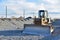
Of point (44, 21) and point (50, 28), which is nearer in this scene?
point (50, 28)

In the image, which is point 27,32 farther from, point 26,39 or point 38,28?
point 26,39

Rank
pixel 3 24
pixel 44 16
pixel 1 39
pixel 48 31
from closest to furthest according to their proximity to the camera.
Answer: pixel 1 39, pixel 48 31, pixel 44 16, pixel 3 24

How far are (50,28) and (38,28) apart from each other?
3.50 feet

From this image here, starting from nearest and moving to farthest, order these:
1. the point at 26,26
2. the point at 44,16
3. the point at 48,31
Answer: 1. the point at 48,31
2. the point at 26,26
3. the point at 44,16

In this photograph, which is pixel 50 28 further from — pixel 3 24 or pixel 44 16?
pixel 3 24

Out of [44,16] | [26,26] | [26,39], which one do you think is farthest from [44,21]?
[26,39]

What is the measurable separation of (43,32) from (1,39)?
231 inches

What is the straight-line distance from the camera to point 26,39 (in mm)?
14312

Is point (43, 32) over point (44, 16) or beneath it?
beneath

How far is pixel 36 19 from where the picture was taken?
2211 centimetres

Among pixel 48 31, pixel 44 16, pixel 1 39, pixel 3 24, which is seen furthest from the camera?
pixel 3 24

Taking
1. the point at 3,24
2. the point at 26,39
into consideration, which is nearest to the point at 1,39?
the point at 26,39

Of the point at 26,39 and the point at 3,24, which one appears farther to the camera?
the point at 3,24

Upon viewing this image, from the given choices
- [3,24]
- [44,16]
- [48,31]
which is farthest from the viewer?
[3,24]
